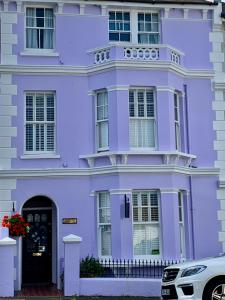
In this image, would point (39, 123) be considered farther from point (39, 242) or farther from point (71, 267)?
point (71, 267)

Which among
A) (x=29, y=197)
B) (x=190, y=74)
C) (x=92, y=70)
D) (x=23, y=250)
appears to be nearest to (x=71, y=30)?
(x=92, y=70)

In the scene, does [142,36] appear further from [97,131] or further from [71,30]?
[97,131]

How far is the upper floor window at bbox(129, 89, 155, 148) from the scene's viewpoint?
18.2 metres

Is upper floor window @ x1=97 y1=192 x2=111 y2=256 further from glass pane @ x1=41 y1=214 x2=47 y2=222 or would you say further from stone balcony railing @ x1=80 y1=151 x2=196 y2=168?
glass pane @ x1=41 y1=214 x2=47 y2=222

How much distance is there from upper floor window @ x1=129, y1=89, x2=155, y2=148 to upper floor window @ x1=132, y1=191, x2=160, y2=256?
65.9 inches

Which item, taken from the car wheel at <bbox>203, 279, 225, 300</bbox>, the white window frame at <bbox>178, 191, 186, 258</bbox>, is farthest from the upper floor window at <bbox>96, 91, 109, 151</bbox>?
the car wheel at <bbox>203, 279, 225, 300</bbox>

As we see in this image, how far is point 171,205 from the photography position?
17.8 metres

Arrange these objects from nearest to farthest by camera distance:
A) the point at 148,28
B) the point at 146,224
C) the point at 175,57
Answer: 1. the point at 146,224
2. the point at 175,57
3. the point at 148,28

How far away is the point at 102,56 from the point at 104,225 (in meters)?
5.60

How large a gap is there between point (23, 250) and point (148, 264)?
435 centimetres

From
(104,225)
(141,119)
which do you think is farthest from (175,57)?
(104,225)

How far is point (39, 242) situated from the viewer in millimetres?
18859

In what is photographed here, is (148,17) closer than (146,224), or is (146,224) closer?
(146,224)

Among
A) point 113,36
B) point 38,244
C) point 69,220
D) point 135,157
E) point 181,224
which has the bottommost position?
point 38,244
